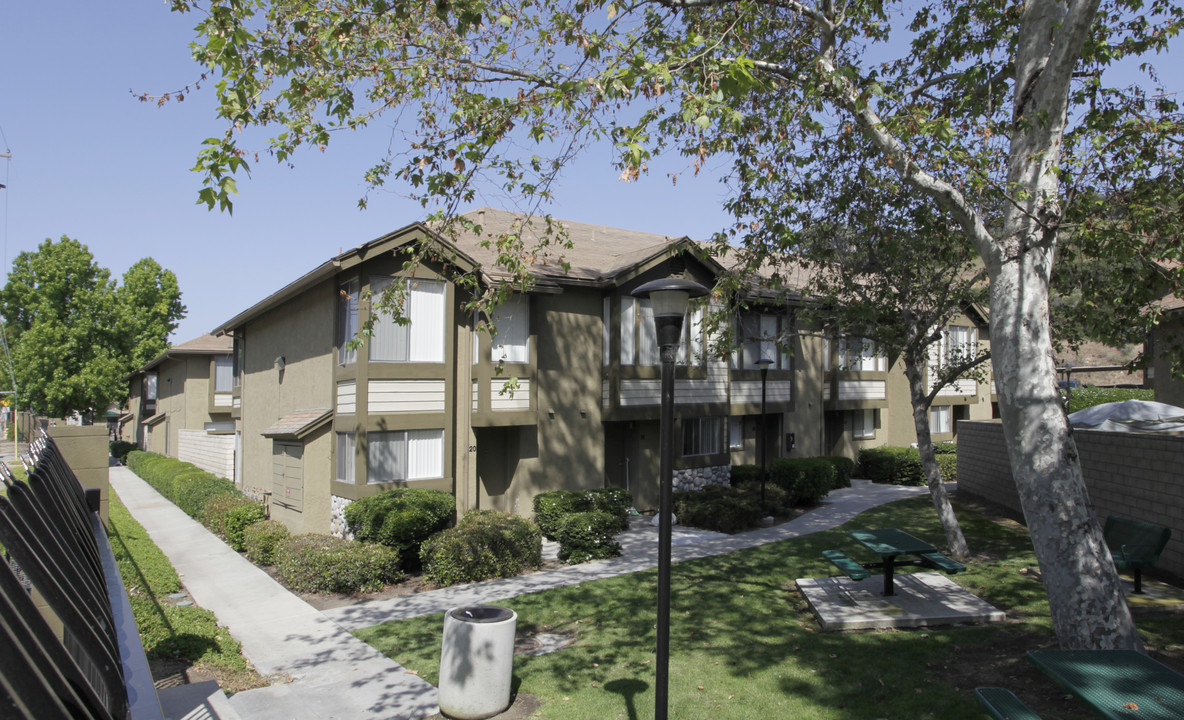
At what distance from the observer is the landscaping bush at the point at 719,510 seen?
1653 cm

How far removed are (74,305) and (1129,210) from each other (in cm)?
5040

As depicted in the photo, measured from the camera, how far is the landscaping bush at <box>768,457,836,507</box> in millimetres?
19672

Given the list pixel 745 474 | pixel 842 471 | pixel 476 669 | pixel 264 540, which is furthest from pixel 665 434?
pixel 842 471

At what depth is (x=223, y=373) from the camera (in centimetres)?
3147

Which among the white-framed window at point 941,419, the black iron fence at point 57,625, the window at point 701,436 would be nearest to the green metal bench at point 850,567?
the black iron fence at point 57,625

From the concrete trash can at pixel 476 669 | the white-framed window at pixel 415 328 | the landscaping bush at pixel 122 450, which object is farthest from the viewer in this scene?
the landscaping bush at pixel 122 450

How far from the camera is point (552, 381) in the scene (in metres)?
17.1

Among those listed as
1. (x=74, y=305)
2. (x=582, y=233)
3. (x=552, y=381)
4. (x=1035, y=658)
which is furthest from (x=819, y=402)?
(x=74, y=305)

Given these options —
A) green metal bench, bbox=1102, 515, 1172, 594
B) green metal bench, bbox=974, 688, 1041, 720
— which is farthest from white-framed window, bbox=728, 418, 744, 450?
green metal bench, bbox=974, 688, 1041, 720

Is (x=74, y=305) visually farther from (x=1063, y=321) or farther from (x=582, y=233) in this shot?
(x=1063, y=321)

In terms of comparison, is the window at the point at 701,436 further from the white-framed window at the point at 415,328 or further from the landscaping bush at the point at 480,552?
the white-framed window at the point at 415,328

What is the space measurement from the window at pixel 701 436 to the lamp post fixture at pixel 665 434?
1472 cm

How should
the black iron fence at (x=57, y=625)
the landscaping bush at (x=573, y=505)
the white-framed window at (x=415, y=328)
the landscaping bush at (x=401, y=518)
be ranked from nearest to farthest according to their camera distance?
the black iron fence at (x=57, y=625)
the landscaping bush at (x=401, y=518)
the white-framed window at (x=415, y=328)
the landscaping bush at (x=573, y=505)

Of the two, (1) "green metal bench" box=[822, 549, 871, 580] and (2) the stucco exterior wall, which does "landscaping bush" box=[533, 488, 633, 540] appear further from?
(1) "green metal bench" box=[822, 549, 871, 580]
